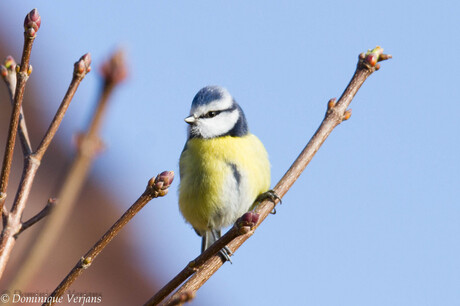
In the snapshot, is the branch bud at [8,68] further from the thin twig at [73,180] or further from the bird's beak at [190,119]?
the bird's beak at [190,119]

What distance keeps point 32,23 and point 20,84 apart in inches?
3.7

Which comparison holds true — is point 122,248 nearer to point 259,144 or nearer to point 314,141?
point 259,144

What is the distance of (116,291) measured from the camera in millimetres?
4879

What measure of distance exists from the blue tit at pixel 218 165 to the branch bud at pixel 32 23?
1944 millimetres

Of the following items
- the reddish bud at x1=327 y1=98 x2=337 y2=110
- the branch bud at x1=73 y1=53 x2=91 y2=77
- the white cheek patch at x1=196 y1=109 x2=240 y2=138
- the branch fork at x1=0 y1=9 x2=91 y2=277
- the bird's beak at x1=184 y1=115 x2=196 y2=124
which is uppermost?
the reddish bud at x1=327 y1=98 x2=337 y2=110

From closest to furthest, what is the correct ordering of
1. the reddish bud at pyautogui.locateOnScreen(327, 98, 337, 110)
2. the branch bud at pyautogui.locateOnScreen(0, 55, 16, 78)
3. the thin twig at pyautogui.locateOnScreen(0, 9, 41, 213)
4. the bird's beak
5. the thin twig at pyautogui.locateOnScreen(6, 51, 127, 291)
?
the thin twig at pyautogui.locateOnScreen(6, 51, 127, 291) < the thin twig at pyautogui.locateOnScreen(0, 9, 41, 213) < the branch bud at pyautogui.locateOnScreen(0, 55, 16, 78) < the reddish bud at pyautogui.locateOnScreen(327, 98, 337, 110) < the bird's beak

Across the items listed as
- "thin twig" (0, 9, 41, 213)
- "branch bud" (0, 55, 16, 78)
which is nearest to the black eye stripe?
"branch bud" (0, 55, 16, 78)

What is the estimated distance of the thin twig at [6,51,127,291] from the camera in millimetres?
591

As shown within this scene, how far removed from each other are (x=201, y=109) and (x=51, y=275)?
4.44ft

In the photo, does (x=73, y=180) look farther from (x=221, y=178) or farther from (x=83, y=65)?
(x=221, y=178)

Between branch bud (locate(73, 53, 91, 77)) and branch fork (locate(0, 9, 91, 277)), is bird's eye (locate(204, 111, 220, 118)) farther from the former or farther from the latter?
branch bud (locate(73, 53, 91, 77))

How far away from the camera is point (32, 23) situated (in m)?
0.94

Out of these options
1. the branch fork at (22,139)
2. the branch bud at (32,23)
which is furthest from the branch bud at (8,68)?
the branch bud at (32,23)

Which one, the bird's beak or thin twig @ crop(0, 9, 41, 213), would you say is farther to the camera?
the bird's beak
